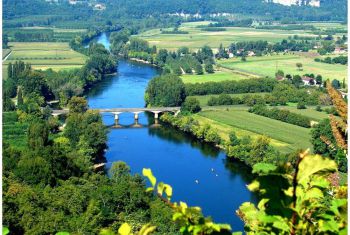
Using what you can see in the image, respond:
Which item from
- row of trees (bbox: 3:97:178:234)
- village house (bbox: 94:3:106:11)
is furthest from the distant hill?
row of trees (bbox: 3:97:178:234)

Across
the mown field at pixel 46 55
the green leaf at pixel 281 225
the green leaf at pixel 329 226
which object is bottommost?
the mown field at pixel 46 55

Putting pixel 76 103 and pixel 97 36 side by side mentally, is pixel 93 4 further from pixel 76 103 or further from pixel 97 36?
pixel 76 103

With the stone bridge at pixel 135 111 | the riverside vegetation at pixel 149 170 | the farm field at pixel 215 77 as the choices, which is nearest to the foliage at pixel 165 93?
the riverside vegetation at pixel 149 170

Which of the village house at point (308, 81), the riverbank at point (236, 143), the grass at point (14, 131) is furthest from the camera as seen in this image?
the village house at point (308, 81)

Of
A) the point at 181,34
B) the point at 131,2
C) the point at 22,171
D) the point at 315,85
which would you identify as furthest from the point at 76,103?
the point at 131,2

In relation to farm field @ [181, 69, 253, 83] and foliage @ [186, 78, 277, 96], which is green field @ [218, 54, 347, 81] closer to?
farm field @ [181, 69, 253, 83]

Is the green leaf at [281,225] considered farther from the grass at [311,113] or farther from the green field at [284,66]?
the green field at [284,66]
